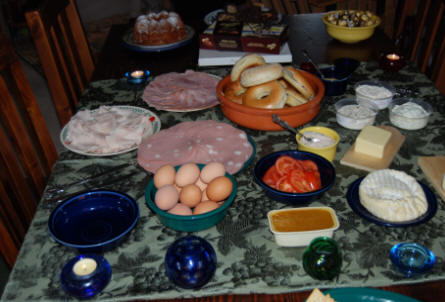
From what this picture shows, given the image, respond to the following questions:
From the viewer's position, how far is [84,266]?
3.24 ft

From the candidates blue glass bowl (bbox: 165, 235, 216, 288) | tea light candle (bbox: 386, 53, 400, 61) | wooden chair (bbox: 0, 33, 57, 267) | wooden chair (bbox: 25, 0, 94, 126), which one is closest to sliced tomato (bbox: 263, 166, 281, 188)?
blue glass bowl (bbox: 165, 235, 216, 288)

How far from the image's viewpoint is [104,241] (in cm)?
106

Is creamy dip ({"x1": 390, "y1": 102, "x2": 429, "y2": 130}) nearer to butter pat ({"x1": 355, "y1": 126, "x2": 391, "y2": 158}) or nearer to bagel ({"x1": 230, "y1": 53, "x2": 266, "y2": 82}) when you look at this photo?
butter pat ({"x1": 355, "y1": 126, "x2": 391, "y2": 158})

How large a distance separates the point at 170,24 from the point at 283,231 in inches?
63.1

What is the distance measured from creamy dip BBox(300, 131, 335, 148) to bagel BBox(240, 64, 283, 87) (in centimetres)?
25

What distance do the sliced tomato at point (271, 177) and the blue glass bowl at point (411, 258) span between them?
38 centimetres

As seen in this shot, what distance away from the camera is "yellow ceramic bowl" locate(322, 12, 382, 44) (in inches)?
85.4

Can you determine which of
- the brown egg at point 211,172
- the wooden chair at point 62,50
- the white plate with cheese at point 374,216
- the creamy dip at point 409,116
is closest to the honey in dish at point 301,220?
the white plate with cheese at point 374,216

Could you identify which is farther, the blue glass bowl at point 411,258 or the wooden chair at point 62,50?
the wooden chair at point 62,50

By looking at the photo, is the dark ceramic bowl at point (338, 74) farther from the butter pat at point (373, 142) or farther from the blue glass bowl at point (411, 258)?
the blue glass bowl at point (411, 258)

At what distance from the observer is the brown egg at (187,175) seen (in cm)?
117

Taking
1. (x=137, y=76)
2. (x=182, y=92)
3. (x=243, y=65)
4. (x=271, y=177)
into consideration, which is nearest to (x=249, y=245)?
(x=271, y=177)

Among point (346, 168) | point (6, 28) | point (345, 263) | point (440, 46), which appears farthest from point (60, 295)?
point (6, 28)

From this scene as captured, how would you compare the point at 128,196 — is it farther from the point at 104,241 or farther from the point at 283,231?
the point at 283,231
